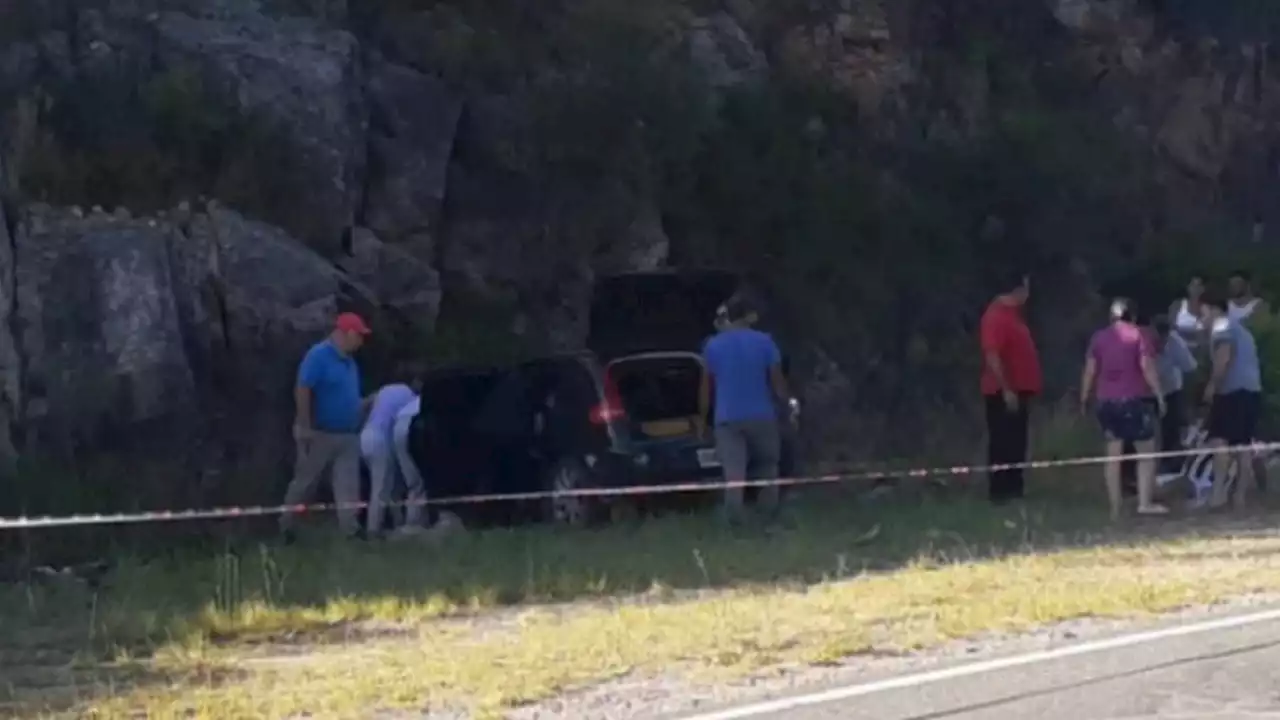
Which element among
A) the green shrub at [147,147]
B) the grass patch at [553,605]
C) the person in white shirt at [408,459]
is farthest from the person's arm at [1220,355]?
the green shrub at [147,147]

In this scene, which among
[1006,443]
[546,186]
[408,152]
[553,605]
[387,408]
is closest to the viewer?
[553,605]

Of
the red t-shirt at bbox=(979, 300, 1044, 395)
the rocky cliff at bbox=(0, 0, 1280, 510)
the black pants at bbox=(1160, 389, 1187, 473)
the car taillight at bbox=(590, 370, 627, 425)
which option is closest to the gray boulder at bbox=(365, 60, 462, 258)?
the rocky cliff at bbox=(0, 0, 1280, 510)

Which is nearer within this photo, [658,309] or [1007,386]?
[1007,386]

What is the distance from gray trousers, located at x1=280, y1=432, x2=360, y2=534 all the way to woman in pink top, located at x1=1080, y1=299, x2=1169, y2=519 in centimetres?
559

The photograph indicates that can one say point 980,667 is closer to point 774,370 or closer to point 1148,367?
point 774,370

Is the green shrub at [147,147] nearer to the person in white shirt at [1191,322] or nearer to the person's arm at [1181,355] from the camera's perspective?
the person in white shirt at [1191,322]

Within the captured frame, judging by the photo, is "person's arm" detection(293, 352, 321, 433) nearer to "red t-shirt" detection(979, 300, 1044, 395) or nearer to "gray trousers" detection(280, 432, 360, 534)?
"gray trousers" detection(280, 432, 360, 534)

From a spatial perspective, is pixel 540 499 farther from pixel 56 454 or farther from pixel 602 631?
pixel 602 631

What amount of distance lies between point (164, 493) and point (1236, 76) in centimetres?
2045

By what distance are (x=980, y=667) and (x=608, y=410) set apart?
716 centimetres

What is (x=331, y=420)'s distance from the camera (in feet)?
51.4

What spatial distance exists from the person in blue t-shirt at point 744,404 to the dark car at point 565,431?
2.27 feet

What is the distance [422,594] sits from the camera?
40.7ft

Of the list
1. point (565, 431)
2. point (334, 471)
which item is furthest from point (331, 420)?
point (565, 431)
